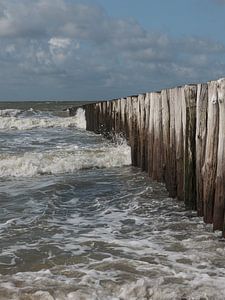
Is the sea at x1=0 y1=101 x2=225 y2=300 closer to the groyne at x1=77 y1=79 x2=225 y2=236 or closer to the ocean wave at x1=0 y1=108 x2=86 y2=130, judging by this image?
the groyne at x1=77 y1=79 x2=225 y2=236

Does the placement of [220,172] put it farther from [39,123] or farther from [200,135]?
[39,123]

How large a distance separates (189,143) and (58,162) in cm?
637

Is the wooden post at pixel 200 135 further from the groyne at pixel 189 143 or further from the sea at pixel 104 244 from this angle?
the sea at pixel 104 244

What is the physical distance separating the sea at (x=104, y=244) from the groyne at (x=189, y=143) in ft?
0.76

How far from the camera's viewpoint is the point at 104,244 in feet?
18.4

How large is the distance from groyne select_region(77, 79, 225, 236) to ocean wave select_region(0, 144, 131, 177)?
66.9 inches

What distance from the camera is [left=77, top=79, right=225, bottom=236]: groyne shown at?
581cm

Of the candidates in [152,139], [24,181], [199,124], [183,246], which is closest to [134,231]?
[183,246]

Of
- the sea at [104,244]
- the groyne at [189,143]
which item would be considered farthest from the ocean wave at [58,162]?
the sea at [104,244]

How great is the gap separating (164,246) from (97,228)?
1168 mm

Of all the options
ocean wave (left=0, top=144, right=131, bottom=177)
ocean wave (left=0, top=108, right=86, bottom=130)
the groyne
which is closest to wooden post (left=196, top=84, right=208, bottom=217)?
the groyne

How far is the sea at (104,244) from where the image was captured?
429cm

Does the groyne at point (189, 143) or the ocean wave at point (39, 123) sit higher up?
the groyne at point (189, 143)

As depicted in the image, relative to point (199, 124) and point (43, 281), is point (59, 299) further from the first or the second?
point (199, 124)
